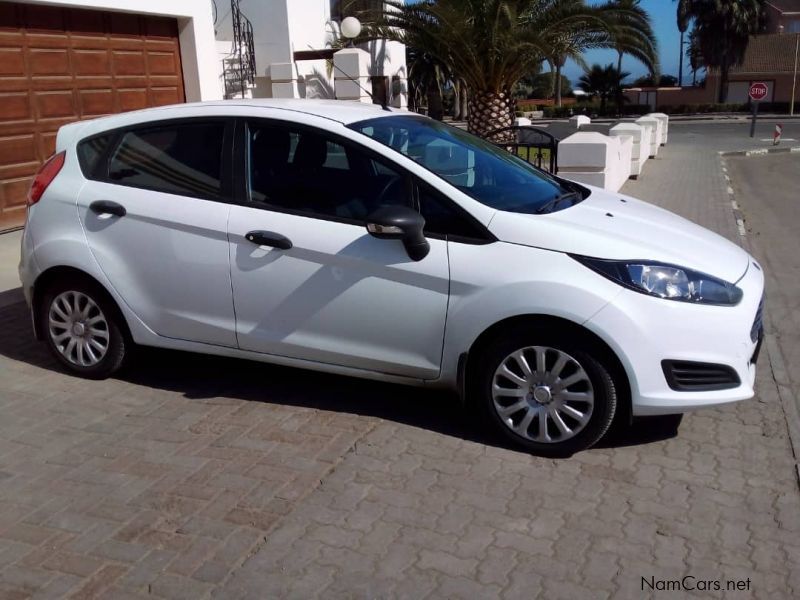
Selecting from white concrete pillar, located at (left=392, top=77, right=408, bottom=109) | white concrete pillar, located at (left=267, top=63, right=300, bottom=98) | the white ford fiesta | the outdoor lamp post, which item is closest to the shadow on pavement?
the white ford fiesta

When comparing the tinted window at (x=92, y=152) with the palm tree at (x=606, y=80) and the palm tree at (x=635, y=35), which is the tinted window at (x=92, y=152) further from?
the palm tree at (x=606, y=80)

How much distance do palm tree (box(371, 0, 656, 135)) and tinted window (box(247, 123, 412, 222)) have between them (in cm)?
993

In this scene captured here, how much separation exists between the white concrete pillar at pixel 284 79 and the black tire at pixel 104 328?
37.1 feet

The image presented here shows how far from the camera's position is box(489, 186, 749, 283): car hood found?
4.03 metres

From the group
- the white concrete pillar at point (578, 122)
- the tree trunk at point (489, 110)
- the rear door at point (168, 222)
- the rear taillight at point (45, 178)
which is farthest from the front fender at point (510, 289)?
the white concrete pillar at point (578, 122)

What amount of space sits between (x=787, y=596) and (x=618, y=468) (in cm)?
108

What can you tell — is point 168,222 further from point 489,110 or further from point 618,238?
point 489,110

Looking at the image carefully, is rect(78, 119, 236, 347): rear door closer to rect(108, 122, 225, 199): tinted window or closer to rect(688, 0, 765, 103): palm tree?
rect(108, 122, 225, 199): tinted window

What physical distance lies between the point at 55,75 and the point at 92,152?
18.3 feet

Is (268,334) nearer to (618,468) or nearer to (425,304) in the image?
(425,304)

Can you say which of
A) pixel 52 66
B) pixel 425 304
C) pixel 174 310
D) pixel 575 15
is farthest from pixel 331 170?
pixel 575 15

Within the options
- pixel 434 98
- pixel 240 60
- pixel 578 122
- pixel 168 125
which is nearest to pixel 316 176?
pixel 168 125

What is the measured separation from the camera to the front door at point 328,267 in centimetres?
424

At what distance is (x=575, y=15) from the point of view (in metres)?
14.1
